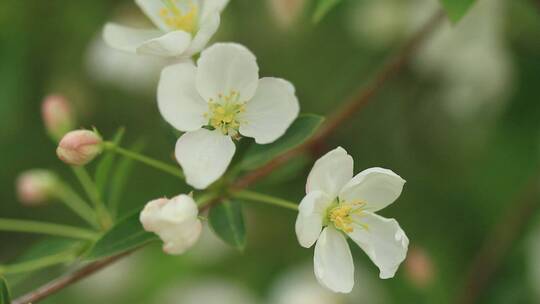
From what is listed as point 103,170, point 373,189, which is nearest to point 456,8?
point 373,189

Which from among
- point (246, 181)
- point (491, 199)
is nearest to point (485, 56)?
point (491, 199)

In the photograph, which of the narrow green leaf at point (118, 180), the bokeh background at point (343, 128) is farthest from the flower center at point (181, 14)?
the bokeh background at point (343, 128)

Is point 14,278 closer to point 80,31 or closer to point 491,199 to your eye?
point 80,31

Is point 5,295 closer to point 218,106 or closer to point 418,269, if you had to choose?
point 218,106

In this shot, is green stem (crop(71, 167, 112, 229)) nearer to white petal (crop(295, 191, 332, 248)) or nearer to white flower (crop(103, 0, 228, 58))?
white flower (crop(103, 0, 228, 58))

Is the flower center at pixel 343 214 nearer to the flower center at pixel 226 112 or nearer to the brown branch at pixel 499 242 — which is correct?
the flower center at pixel 226 112

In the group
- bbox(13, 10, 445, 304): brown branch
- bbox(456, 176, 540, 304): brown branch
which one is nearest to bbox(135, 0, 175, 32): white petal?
bbox(13, 10, 445, 304): brown branch
